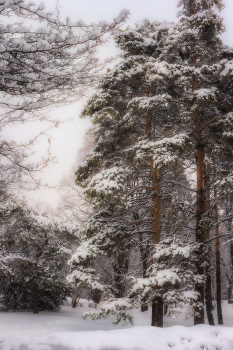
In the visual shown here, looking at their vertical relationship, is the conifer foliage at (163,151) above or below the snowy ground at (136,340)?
above

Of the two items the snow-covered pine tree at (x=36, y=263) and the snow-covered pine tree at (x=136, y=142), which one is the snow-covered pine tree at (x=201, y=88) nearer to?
the snow-covered pine tree at (x=136, y=142)

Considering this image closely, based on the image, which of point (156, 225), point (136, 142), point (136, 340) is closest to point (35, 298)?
point (156, 225)

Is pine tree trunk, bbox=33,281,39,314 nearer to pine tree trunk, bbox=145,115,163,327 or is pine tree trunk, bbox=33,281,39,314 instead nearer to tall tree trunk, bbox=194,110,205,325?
pine tree trunk, bbox=145,115,163,327

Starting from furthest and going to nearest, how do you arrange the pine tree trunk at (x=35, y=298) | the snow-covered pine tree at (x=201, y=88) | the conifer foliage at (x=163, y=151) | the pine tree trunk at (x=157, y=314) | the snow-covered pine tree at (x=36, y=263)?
the pine tree trunk at (x=35, y=298) → the snow-covered pine tree at (x=36, y=263) → the pine tree trunk at (x=157, y=314) → the snow-covered pine tree at (x=201, y=88) → the conifer foliage at (x=163, y=151)

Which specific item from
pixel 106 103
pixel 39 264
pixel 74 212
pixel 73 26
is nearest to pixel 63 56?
pixel 73 26

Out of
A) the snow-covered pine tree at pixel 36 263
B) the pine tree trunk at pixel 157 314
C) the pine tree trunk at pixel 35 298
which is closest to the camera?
the pine tree trunk at pixel 157 314

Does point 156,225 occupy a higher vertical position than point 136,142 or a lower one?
lower

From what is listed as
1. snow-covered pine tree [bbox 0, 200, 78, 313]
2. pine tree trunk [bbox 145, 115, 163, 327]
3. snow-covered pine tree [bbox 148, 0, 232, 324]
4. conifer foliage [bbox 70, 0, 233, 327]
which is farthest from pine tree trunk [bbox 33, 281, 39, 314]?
snow-covered pine tree [bbox 148, 0, 232, 324]

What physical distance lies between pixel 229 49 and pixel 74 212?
39.0 feet

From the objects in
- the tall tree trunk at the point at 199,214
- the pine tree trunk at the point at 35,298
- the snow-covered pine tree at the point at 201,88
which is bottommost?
the pine tree trunk at the point at 35,298

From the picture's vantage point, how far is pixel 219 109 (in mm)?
8750

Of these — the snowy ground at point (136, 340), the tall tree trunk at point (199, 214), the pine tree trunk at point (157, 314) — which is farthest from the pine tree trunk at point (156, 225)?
the snowy ground at point (136, 340)

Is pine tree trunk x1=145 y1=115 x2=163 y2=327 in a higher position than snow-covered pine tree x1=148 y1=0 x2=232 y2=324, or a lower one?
lower

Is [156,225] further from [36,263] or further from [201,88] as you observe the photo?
[36,263]
